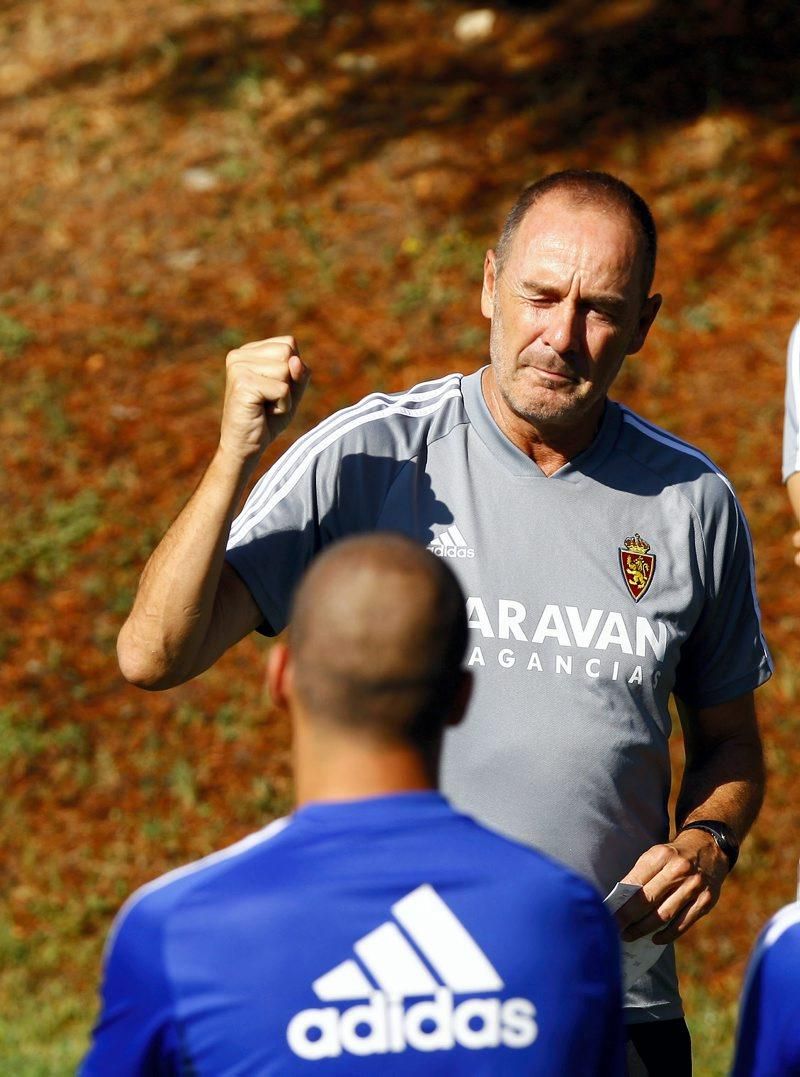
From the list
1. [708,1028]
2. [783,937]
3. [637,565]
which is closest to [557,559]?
[637,565]

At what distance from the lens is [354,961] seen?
197 centimetres

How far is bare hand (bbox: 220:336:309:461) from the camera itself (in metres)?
2.97

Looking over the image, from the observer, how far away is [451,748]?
3.04m

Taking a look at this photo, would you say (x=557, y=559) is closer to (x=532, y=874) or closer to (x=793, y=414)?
(x=793, y=414)

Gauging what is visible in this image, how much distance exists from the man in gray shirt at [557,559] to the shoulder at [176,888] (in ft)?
3.03

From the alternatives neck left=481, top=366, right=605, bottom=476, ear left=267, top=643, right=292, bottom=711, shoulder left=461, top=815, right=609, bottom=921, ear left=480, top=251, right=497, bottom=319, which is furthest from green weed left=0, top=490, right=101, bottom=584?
shoulder left=461, top=815, right=609, bottom=921

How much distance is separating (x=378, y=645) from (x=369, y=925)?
0.37 m

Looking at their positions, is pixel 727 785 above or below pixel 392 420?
below

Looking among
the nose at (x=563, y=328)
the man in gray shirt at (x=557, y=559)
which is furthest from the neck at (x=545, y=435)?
the nose at (x=563, y=328)

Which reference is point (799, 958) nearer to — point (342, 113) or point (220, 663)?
point (220, 663)

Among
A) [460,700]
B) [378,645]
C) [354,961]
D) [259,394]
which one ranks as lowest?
[354,961]

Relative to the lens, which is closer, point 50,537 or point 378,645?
point 378,645

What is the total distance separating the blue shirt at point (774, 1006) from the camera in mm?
2156

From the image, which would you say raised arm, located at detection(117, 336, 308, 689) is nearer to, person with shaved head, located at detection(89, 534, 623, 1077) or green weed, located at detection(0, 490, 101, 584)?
person with shaved head, located at detection(89, 534, 623, 1077)
